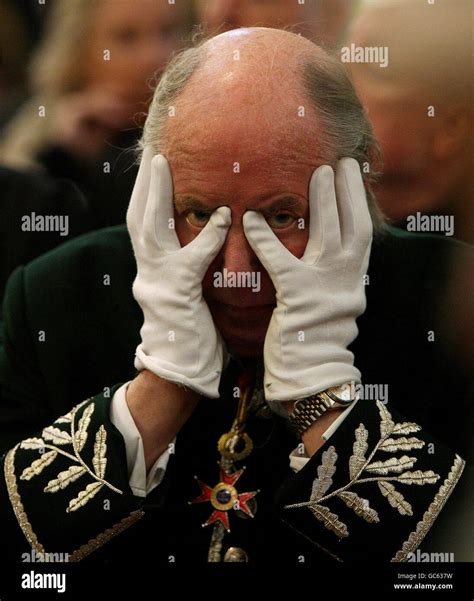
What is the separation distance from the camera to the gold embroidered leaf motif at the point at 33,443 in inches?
69.7

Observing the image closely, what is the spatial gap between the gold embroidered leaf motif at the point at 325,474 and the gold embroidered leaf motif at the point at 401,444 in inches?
3.3

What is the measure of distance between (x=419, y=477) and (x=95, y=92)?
934 millimetres

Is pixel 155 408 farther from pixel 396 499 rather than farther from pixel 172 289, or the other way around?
pixel 396 499

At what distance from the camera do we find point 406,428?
1.74 meters

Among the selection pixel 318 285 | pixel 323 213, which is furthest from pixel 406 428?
pixel 323 213

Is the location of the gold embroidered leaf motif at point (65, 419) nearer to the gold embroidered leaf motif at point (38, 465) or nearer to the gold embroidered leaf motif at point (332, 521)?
the gold embroidered leaf motif at point (38, 465)

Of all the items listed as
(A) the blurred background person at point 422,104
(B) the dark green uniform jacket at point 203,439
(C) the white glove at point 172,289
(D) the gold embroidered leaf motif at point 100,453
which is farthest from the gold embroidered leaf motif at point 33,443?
(A) the blurred background person at point 422,104

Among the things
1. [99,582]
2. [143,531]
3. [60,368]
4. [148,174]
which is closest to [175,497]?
[143,531]

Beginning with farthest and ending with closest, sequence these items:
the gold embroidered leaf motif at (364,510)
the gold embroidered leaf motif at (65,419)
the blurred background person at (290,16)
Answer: the blurred background person at (290,16)
the gold embroidered leaf motif at (65,419)
the gold embroidered leaf motif at (364,510)

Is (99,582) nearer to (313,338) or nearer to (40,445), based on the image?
(40,445)

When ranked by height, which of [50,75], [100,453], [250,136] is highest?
[50,75]

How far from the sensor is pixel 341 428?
5.55 ft

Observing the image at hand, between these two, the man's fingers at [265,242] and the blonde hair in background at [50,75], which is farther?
the blonde hair in background at [50,75]

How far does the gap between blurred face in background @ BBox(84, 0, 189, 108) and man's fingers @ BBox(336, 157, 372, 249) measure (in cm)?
43
